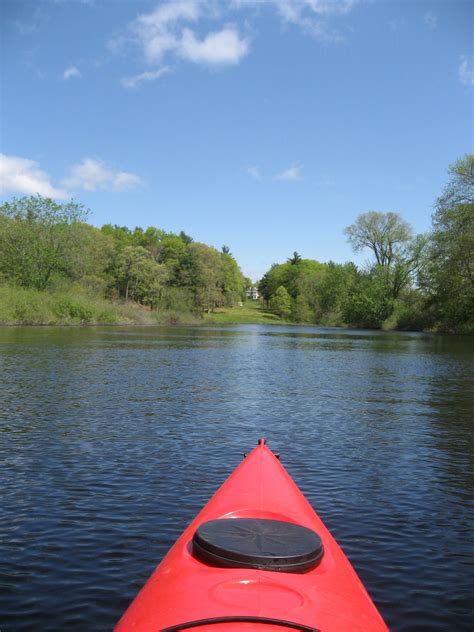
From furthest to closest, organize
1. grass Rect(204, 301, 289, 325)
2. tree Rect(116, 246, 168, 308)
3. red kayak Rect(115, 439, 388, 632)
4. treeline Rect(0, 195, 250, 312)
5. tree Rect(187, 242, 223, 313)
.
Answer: grass Rect(204, 301, 289, 325) → tree Rect(187, 242, 223, 313) → tree Rect(116, 246, 168, 308) → treeline Rect(0, 195, 250, 312) → red kayak Rect(115, 439, 388, 632)

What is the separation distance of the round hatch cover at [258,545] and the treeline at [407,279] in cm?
4760

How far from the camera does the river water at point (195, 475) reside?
5082mm

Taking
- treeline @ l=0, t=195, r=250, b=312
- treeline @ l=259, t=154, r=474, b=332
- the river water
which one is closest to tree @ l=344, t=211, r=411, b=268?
treeline @ l=259, t=154, r=474, b=332

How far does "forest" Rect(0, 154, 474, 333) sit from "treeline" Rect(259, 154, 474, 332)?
124 mm

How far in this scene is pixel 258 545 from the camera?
4070 millimetres

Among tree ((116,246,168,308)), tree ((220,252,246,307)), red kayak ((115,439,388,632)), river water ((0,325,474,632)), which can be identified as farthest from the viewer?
tree ((220,252,246,307))

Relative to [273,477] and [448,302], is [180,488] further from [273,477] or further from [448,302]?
[448,302]

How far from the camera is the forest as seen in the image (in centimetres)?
5084

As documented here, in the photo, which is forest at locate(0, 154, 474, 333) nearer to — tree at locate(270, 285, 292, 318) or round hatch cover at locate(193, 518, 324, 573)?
tree at locate(270, 285, 292, 318)

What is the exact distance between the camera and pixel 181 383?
59.8 feet

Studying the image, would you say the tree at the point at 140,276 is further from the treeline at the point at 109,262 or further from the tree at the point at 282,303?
the tree at the point at 282,303

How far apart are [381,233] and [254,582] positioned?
229ft

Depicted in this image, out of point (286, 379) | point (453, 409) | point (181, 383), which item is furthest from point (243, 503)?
point (286, 379)

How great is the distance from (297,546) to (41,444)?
7054 millimetres
